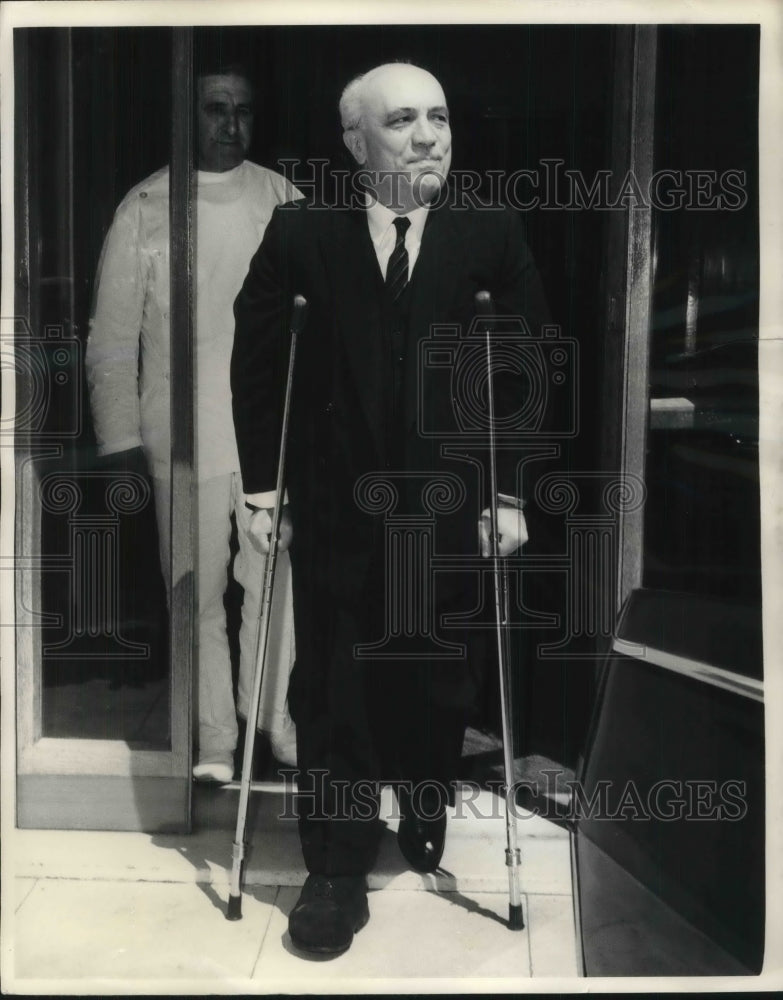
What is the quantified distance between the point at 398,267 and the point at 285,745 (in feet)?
4.28

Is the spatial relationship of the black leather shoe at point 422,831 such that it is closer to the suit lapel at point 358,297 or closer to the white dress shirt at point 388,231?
the suit lapel at point 358,297

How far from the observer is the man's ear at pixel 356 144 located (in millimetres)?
2949

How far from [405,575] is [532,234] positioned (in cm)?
91

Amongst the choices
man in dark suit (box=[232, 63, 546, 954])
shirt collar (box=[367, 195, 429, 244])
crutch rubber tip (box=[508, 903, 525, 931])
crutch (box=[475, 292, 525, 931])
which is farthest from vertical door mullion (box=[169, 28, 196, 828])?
crutch rubber tip (box=[508, 903, 525, 931])

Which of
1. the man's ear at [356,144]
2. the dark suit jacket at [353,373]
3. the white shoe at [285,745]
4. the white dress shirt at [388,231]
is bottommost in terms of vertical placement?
the white shoe at [285,745]

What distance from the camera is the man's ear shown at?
9.68 ft

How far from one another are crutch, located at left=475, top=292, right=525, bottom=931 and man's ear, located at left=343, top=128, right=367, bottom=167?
447 mm

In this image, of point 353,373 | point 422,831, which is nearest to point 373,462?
point 353,373

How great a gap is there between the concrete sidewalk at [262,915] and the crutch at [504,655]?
10cm

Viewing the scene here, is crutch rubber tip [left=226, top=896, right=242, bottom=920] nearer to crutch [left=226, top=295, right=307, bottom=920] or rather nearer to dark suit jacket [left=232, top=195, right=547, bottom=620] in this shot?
crutch [left=226, top=295, right=307, bottom=920]

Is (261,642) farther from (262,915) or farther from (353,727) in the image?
(262,915)

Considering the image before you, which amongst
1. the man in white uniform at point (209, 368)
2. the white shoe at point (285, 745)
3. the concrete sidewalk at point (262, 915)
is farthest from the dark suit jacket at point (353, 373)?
the concrete sidewalk at point (262, 915)

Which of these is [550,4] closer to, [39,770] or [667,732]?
[667,732]

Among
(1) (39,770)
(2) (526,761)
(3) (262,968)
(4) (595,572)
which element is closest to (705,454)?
(4) (595,572)
